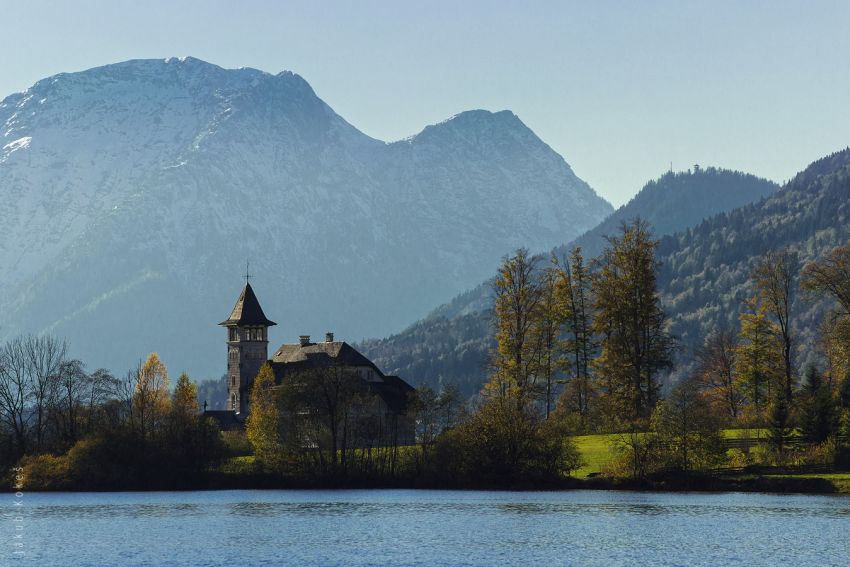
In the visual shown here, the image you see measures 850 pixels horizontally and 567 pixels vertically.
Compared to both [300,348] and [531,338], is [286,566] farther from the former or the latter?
[300,348]

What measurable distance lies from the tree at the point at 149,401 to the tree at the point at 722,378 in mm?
51760

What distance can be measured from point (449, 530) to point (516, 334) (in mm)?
38683

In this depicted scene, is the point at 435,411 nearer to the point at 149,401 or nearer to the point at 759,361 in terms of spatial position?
the point at 759,361

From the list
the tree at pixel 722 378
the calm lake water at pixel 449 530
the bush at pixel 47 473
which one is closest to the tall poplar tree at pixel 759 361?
the tree at pixel 722 378

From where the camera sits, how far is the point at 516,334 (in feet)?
376

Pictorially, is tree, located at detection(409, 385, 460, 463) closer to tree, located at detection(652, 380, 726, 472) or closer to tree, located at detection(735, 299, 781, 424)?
tree, located at detection(652, 380, 726, 472)

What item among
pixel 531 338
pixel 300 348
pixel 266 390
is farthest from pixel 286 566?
pixel 300 348

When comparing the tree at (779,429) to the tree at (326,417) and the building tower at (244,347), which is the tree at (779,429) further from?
the building tower at (244,347)

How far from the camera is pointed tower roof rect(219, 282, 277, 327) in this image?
175 metres

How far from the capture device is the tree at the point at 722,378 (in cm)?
11706

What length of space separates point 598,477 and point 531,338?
16048 millimetres

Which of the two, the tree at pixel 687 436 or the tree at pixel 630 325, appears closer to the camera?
the tree at pixel 687 436

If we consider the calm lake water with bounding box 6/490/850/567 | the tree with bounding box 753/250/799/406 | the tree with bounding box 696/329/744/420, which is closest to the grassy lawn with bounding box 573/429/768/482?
the calm lake water with bounding box 6/490/850/567

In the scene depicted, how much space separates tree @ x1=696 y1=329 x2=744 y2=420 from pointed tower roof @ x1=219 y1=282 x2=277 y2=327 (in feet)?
206
